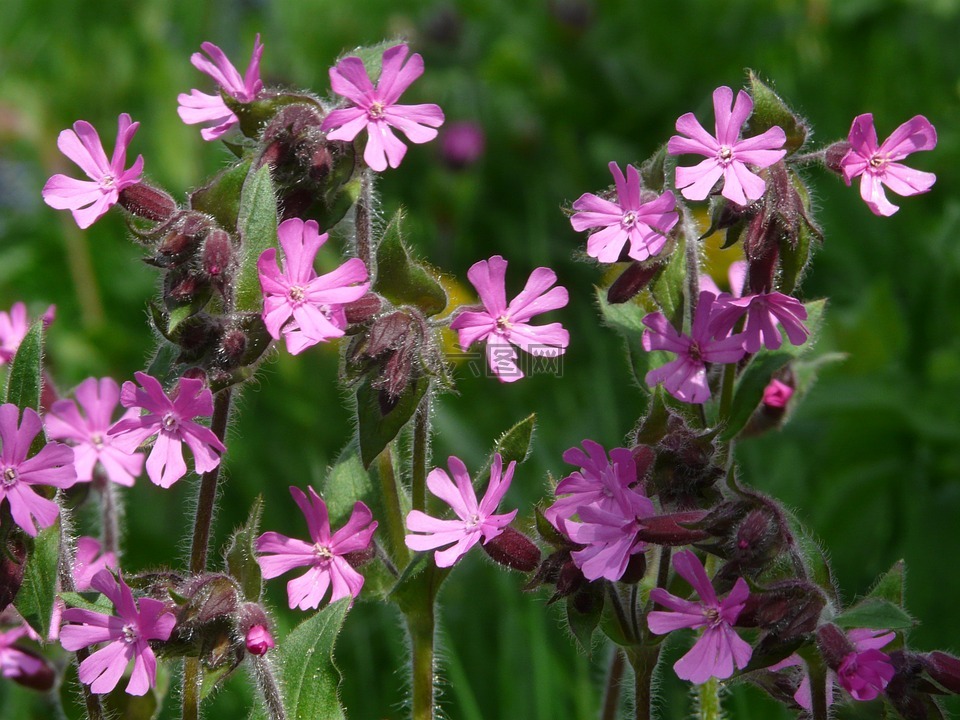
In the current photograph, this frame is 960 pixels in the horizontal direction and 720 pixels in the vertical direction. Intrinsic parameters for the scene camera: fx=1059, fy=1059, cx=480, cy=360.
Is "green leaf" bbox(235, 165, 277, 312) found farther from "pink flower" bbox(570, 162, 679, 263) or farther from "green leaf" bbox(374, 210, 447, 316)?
"pink flower" bbox(570, 162, 679, 263)

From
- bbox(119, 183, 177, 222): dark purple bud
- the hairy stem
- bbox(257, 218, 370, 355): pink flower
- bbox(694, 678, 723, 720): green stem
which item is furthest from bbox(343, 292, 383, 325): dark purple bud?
bbox(694, 678, 723, 720): green stem

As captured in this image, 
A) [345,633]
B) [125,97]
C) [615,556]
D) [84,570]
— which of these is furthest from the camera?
[125,97]

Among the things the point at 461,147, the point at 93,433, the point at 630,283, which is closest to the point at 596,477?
the point at 630,283

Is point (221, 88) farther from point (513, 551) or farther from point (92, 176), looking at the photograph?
point (513, 551)

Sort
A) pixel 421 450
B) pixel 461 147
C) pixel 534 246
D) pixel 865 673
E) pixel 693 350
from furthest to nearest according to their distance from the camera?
pixel 461 147 → pixel 534 246 → pixel 421 450 → pixel 693 350 → pixel 865 673

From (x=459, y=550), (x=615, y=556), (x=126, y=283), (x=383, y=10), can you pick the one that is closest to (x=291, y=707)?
(x=459, y=550)

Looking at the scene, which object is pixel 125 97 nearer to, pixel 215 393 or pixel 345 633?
pixel 345 633
